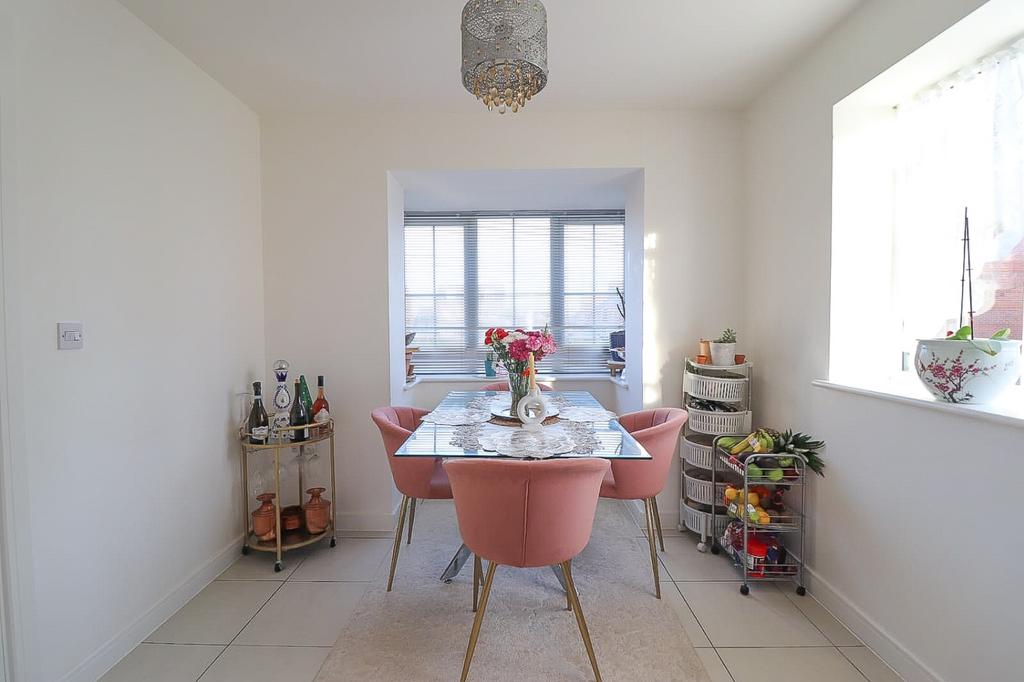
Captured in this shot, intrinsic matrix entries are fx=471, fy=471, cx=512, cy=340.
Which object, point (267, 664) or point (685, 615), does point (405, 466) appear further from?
point (685, 615)

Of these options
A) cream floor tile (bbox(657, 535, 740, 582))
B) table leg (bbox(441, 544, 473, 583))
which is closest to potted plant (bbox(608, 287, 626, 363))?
cream floor tile (bbox(657, 535, 740, 582))

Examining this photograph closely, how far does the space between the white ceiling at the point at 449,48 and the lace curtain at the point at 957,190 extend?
23.1 inches

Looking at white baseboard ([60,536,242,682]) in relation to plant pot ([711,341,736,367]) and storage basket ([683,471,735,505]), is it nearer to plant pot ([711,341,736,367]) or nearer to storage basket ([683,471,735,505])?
storage basket ([683,471,735,505])

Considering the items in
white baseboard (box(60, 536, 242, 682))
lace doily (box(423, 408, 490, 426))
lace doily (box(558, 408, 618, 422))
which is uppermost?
lace doily (box(423, 408, 490, 426))

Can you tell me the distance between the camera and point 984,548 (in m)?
1.46

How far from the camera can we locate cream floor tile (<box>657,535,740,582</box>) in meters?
2.44

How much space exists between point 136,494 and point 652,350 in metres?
2.74

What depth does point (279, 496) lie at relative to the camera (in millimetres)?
2709

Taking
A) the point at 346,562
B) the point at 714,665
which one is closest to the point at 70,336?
the point at 346,562

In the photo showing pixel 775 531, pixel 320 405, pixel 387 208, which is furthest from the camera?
pixel 387 208

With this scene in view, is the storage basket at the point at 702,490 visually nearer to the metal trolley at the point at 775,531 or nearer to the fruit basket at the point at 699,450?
the fruit basket at the point at 699,450

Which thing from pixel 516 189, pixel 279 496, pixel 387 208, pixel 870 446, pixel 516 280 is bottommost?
pixel 279 496

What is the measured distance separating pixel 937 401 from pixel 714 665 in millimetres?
1259

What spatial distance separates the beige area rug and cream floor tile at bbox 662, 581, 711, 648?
35 millimetres
